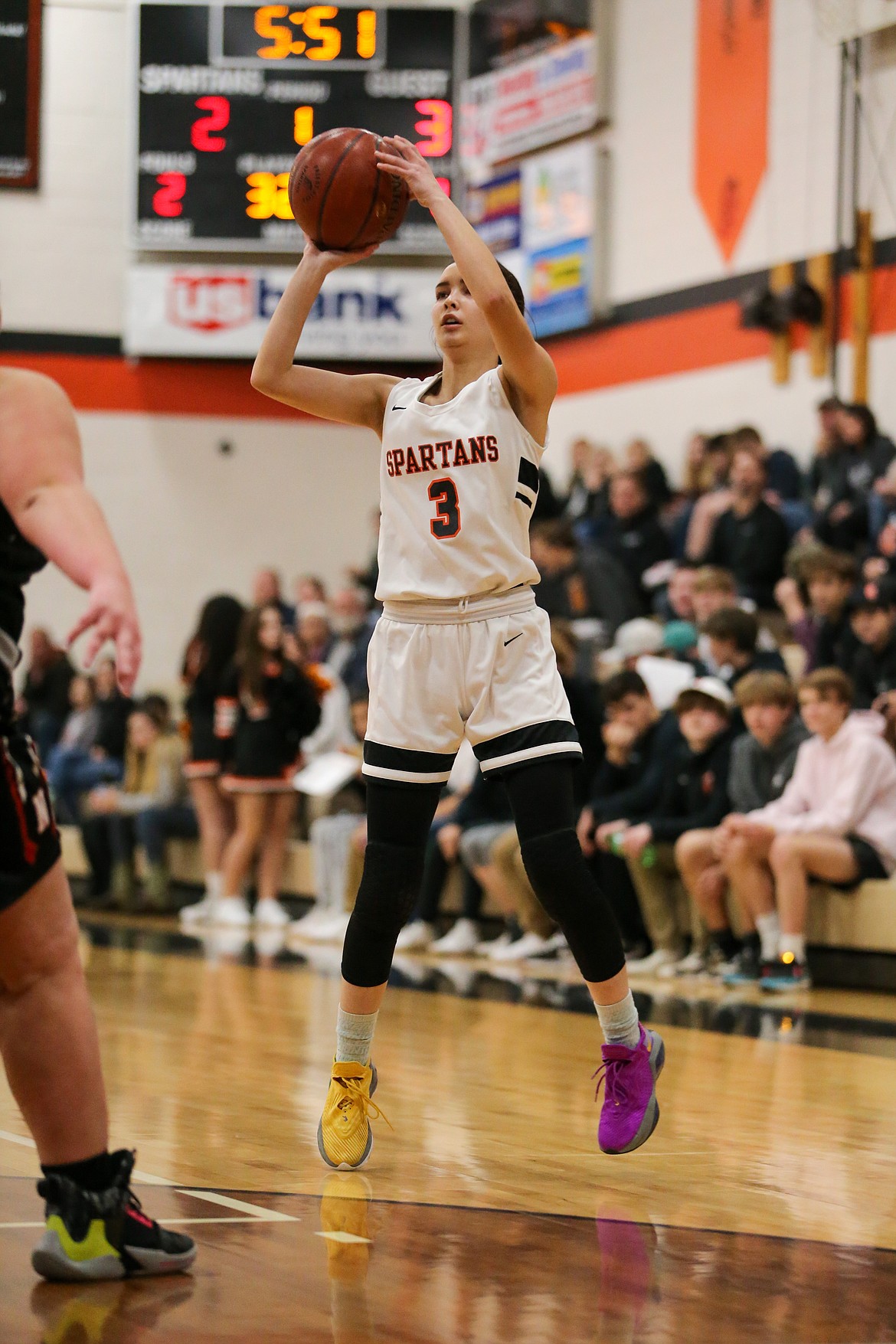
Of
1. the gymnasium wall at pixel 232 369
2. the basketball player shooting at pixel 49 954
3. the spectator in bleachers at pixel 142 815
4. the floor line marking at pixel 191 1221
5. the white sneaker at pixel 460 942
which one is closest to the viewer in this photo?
the basketball player shooting at pixel 49 954

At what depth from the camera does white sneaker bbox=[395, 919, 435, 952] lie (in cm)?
877

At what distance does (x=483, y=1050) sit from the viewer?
5.29m

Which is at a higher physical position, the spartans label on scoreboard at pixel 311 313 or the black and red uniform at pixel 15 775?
the spartans label on scoreboard at pixel 311 313

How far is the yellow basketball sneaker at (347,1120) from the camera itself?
3.51 meters

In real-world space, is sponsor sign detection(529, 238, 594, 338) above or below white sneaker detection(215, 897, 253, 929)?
above

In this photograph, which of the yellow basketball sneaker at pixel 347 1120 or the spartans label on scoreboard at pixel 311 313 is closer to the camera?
the yellow basketball sneaker at pixel 347 1120

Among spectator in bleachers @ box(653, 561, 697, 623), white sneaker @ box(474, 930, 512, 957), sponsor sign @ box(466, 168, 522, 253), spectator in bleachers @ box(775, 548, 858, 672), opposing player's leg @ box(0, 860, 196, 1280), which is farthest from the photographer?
sponsor sign @ box(466, 168, 522, 253)

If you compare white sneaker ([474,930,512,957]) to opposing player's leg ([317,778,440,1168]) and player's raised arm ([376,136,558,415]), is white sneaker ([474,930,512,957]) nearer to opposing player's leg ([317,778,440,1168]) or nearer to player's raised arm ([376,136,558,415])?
opposing player's leg ([317,778,440,1168])

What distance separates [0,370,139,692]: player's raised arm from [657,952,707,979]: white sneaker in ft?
17.6

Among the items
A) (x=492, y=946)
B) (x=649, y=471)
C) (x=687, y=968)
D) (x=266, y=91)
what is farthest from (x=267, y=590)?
(x=687, y=968)

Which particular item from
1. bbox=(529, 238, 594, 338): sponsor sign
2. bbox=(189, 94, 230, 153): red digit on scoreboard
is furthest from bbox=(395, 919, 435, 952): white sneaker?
bbox=(189, 94, 230, 153): red digit on scoreboard

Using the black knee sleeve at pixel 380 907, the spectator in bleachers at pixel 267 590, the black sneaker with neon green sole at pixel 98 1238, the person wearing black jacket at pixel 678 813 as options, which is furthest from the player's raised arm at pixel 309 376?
the spectator in bleachers at pixel 267 590

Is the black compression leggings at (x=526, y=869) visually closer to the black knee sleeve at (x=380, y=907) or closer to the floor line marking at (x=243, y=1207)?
the black knee sleeve at (x=380, y=907)

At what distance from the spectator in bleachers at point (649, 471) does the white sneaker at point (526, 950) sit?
4271mm
